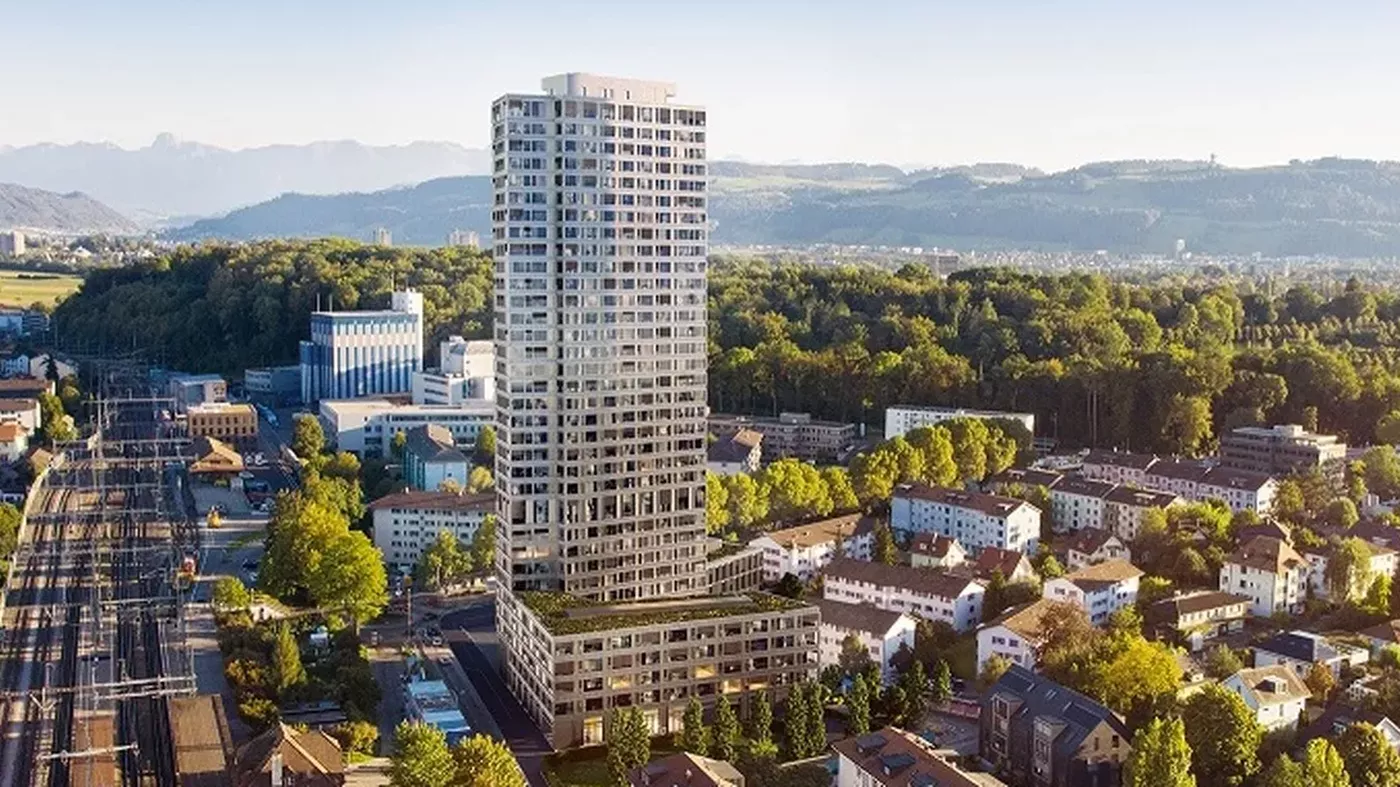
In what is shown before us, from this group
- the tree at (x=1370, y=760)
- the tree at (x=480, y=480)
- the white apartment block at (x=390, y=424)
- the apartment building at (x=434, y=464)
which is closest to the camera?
the tree at (x=1370, y=760)

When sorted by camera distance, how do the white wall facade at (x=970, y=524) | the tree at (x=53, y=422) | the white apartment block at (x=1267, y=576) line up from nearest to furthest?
the white apartment block at (x=1267, y=576) < the white wall facade at (x=970, y=524) < the tree at (x=53, y=422)

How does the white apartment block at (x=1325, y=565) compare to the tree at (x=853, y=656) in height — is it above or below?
above

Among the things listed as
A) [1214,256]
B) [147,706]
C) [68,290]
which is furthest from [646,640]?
[1214,256]

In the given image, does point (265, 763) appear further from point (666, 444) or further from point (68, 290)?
point (68, 290)

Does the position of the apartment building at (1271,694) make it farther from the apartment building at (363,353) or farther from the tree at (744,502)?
the apartment building at (363,353)

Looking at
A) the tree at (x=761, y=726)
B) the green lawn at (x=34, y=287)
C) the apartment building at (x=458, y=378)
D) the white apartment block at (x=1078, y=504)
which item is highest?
the green lawn at (x=34, y=287)

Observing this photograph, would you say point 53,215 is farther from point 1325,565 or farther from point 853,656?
point 1325,565

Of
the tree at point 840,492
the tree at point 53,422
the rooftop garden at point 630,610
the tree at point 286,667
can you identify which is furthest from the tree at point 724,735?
the tree at point 53,422
